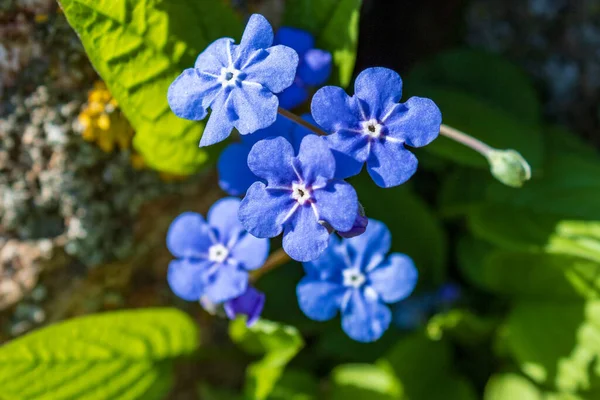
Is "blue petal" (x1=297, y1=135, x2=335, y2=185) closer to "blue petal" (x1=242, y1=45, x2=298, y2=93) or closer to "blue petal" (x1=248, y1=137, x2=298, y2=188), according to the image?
"blue petal" (x1=248, y1=137, x2=298, y2=188)

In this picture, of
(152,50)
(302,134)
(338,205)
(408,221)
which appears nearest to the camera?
(338,205)

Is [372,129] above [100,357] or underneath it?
above

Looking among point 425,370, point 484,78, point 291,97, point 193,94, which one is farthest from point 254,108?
point 484,78

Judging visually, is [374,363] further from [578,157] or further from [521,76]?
[521,76]

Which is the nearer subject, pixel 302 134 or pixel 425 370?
pixel 302 134

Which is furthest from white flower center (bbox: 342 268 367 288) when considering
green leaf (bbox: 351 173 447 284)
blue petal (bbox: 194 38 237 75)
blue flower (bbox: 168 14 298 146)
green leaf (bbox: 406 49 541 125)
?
green leaf (bbox: 406 49 541 125)

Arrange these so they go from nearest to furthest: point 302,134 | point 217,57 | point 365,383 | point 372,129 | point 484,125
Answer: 1. point 372,129
2. point 217,57
3. point 302,134
4. point 365,383
5. point 484,125

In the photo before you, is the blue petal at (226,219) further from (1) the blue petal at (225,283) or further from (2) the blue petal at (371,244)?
(2) the blue petal at (371,244)

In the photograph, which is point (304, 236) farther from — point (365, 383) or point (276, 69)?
point (365, 383)
